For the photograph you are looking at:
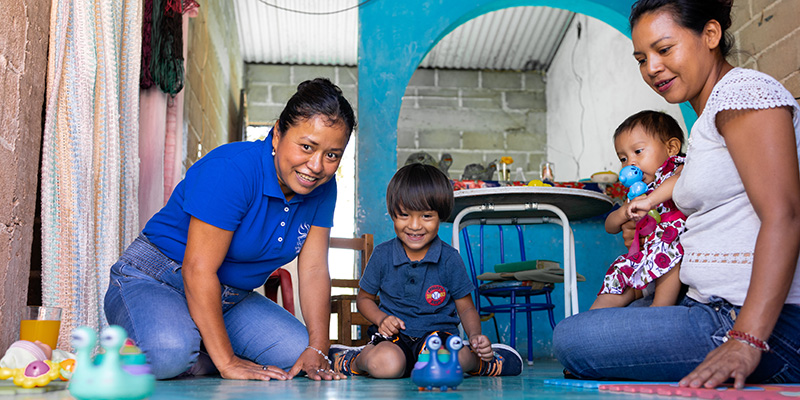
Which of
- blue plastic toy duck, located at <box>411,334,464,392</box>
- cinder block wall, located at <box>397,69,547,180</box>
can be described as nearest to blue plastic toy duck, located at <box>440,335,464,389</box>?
blue plastic toy duck, located at <box>411,334,464,392</box>

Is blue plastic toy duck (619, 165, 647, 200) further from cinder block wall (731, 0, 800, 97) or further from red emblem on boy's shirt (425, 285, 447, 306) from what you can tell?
cinder block wall (731, 0, 800, 97)

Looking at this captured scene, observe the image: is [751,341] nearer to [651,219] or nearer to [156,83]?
[651,219]

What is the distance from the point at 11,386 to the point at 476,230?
288 cm

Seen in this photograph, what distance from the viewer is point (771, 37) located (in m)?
2.78

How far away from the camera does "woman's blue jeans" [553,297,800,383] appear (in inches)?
51.9

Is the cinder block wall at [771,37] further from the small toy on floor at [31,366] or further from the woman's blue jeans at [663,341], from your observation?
the small toy on floor at [31,366]

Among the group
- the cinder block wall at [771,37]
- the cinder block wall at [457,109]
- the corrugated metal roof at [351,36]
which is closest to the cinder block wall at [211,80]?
the corrugated metal roof at [351,36]

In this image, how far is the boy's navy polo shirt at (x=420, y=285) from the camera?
2.17 metres

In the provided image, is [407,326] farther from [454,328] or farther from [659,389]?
[659,389]

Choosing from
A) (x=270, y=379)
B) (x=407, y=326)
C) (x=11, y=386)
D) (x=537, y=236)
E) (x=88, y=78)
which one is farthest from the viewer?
(x=537, y=236)

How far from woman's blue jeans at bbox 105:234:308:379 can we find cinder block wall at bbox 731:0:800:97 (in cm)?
212

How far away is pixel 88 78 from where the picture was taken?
1.99 meters

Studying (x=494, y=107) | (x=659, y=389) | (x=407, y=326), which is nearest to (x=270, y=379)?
(x=407, y=326)

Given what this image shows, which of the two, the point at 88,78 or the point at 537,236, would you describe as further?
the point at 537,236
